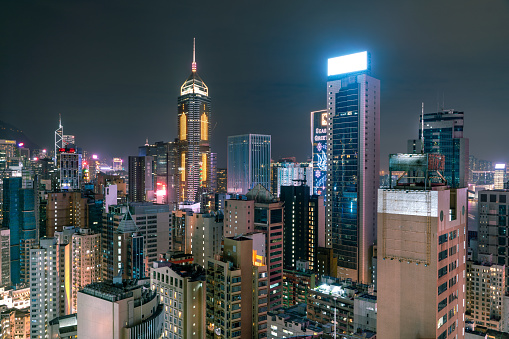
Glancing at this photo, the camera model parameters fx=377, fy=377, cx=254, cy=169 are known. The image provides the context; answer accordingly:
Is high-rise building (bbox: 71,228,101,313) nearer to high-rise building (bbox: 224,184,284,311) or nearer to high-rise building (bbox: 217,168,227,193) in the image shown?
high-rise building (bbox: 224,184,284,311)

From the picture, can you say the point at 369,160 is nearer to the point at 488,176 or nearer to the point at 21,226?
the point at 488,176

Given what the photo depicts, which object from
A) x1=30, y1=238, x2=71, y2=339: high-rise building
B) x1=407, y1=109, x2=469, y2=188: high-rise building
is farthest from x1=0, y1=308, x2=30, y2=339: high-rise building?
x1=407, y1=109, x2=469, y2=188: high-rise building

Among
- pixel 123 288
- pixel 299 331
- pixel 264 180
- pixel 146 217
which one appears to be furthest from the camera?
pixel 264 180

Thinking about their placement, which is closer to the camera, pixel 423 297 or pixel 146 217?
pixel 423 297

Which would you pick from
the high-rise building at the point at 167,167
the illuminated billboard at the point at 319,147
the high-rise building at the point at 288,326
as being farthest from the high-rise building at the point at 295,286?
the high-rise building at the point at 167,167

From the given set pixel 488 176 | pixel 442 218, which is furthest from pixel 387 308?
pixel 488 176

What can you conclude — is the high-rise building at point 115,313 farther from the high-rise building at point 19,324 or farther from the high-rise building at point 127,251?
the high-rise building at point 19,324
